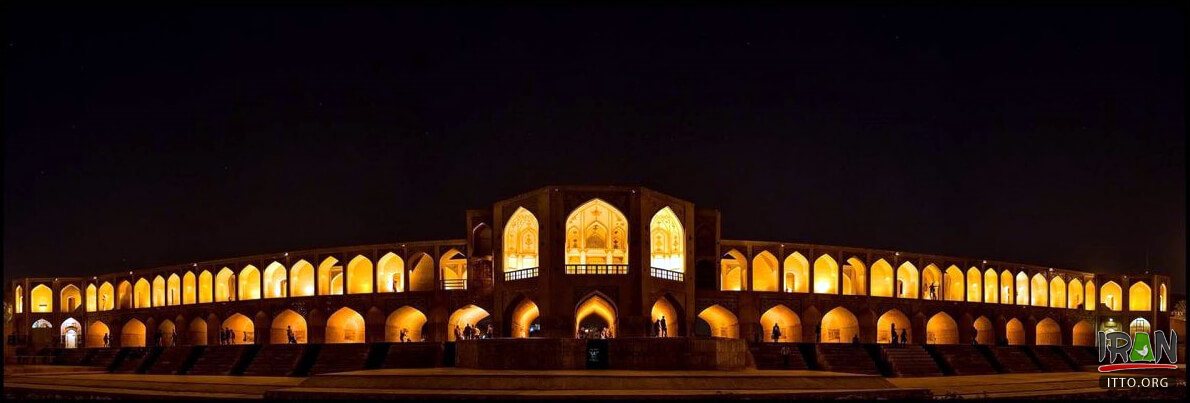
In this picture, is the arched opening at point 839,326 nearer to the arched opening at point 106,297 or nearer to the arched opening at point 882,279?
the arched opening at point 882,279

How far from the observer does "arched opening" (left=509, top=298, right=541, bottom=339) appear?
2586cm

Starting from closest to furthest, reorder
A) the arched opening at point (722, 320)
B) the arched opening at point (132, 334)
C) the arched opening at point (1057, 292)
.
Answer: the arched opening at point (722, 320) < the arched opening at point (132, 334) < the arched opening at point (1057, 292)

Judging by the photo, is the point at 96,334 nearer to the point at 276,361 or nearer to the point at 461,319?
the point at 461,319

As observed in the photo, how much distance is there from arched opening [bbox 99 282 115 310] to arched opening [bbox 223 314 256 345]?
768 cm

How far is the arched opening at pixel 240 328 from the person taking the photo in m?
33.2

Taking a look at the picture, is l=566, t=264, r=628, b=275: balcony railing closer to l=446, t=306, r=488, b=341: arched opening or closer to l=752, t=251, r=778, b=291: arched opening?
l=446, t=306, r=488, b=341: arched opening

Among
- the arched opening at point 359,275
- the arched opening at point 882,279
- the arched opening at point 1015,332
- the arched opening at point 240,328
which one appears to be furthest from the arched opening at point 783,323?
the arched opening at point 240,328

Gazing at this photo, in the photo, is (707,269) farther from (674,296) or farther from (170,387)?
(170,387)

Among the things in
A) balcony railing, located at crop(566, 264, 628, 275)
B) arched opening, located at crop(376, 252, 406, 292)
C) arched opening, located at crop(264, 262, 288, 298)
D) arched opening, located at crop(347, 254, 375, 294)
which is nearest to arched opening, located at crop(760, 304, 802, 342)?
balcony railing, located at crop(566, 264, 628, 275)

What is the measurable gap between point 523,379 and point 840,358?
8.92 m

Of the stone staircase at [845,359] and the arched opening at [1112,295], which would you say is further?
the arched opening at [1112,295]

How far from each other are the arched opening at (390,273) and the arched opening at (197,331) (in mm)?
7062

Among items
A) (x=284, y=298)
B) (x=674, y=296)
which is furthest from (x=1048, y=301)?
(x=284, y=298)

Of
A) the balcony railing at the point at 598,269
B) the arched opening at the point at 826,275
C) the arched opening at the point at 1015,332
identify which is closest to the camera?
the balcony railing at the point at 598,269
